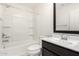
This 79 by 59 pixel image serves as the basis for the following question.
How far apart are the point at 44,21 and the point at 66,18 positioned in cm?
49

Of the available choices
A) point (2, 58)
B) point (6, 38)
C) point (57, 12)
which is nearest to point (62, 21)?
point (57, 12)

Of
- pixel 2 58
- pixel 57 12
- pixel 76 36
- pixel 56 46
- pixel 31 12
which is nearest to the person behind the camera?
pixel 2 58

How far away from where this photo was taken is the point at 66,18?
1.97 m

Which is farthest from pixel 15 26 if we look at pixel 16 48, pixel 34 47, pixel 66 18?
pixel 66 18

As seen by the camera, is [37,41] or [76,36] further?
[37,41]

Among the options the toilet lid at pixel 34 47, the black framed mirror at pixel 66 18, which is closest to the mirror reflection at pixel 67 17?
the black framed mirror at pixel 66 18

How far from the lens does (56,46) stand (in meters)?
Answer: 1.49

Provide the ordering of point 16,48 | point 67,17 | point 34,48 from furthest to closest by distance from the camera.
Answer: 1. point 16,48
2. point 34,48
3. point 67,17

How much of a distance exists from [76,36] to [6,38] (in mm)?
1532

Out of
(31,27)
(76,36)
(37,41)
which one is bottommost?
(37,41)

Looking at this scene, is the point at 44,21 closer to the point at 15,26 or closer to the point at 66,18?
the point at 66,18

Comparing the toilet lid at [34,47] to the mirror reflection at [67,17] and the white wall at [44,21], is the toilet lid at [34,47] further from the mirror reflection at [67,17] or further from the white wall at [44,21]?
the mirror reflection at [67,17]

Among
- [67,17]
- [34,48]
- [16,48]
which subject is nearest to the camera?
[67,17]

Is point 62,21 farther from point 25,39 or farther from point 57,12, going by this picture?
point 25,39
